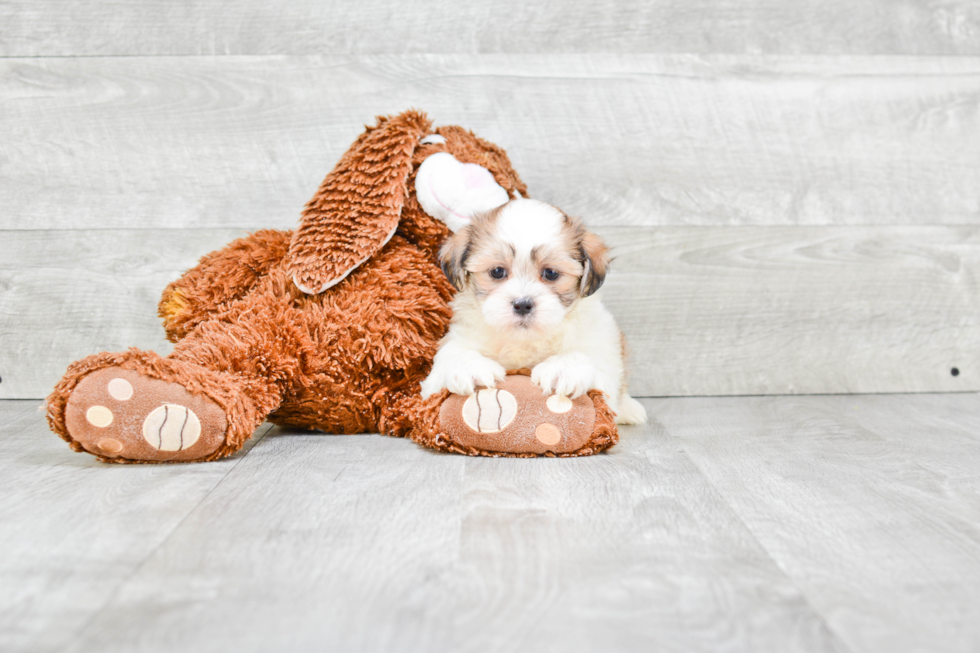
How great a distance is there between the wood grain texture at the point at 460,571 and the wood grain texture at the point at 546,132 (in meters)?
0.97

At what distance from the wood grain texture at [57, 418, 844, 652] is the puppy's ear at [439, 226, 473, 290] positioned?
394 mm

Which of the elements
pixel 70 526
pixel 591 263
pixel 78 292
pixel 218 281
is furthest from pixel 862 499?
pixel 78 292

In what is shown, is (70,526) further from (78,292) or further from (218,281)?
(78,292)

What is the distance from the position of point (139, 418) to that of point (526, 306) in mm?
702

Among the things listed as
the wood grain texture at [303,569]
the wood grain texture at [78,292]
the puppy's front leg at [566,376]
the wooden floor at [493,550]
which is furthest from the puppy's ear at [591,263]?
the wood grain texture at [78,292]

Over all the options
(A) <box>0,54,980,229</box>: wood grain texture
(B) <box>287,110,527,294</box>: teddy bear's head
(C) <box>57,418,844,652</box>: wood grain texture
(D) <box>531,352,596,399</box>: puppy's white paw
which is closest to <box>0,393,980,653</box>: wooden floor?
(C) <box>57,418,844,652</box>: wood grain texture

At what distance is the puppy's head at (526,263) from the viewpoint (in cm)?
142

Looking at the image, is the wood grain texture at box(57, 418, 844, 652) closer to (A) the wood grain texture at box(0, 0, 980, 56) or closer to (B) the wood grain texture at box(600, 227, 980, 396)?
(B) the wood grain texture at box(600, 227, 980, 396)

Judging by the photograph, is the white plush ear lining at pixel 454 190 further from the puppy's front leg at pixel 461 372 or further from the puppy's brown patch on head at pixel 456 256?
the puppy's front leg at pixel 461 372

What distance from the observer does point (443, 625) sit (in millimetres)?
833

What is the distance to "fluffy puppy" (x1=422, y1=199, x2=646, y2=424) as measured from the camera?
1.44 meters

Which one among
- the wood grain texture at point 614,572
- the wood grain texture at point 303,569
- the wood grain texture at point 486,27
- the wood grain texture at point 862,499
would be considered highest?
the wood grain texture at point 486,27

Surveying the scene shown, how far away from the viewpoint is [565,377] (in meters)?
1.44

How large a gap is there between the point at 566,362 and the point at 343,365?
1.53ft
